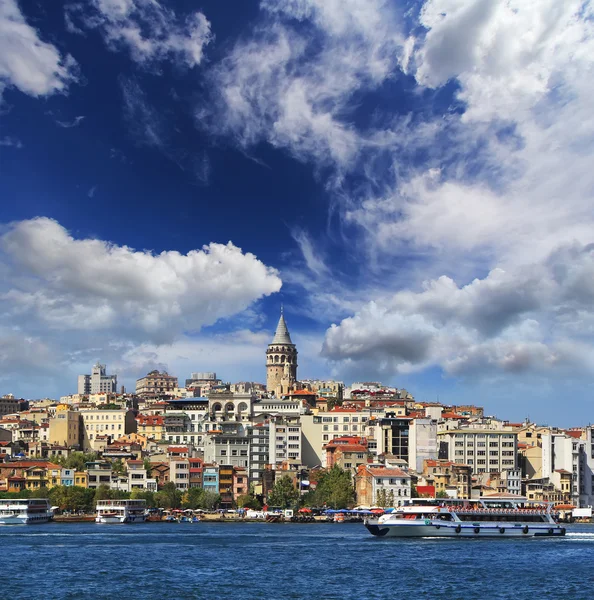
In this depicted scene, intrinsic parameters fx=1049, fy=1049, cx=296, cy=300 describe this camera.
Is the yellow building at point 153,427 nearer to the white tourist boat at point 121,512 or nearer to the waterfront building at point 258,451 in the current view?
the waterfront building at point 258,451

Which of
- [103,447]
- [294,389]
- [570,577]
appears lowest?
[570,577]

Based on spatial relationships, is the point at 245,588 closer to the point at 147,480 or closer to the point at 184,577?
the point at 184,577

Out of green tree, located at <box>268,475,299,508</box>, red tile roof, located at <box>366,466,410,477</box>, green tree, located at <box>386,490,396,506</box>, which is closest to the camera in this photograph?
green tree, located at <box>386,490,396,506</box>

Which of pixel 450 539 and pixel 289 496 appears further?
pixel 289 496

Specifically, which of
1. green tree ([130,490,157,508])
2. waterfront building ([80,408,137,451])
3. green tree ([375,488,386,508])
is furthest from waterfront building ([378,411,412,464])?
waterfront building ([80,408,137,451])

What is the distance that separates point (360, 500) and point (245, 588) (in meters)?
54.7

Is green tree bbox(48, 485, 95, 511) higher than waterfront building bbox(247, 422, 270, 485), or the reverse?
waterfront building bbox(247, 422, 270, 485)

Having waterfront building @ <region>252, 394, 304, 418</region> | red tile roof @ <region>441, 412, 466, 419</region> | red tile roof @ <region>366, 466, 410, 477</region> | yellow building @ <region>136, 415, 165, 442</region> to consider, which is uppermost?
waterfront building @ <region>252, 394, 304, 418</region>

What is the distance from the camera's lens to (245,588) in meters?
Result: 39.2

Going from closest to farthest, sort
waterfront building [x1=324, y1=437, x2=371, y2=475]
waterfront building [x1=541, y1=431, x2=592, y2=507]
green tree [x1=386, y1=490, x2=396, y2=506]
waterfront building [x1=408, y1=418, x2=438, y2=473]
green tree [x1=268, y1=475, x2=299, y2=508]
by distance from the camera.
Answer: green tree [x1=386, y1=490, x2=396, y2=506] < green tree [x1=268, y1=475, x2=299, y2=508] < waterfront building [x1=324, y1=437, x2=371, y2=475] < waterfront building [x1=408, y1=418, x2=438, y2=473] < waterfront building [x1=541, y1=431, x2=592, y2=507]

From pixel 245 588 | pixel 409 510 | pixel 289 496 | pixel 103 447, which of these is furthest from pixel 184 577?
pixel 103 447

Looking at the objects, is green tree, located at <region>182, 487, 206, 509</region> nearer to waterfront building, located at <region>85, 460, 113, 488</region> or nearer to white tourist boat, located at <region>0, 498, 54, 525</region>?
waterfront building, located at <region>85, 460, 113, 488</region>

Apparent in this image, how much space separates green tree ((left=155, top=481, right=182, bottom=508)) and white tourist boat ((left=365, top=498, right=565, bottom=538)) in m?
28.7

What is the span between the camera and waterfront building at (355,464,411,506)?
294 ft
